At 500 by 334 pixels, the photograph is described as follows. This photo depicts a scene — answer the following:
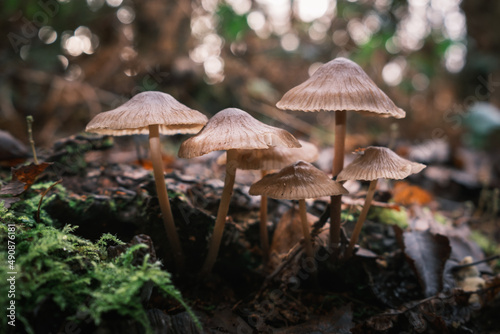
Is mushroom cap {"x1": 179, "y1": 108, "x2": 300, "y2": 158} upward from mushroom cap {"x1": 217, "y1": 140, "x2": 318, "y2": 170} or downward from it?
upward

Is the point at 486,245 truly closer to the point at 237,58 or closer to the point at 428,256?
the point at 428,256

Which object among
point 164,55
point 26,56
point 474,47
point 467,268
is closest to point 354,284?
point 467,268

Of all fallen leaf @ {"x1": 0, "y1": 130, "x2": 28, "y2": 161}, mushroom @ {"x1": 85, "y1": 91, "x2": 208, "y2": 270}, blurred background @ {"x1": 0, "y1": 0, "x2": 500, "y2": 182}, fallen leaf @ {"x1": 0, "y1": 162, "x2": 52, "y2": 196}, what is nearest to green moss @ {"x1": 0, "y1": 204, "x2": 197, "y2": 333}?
fallen leaf @ {"x1": 0, "y1": 162, "x2": 52, "y2": 196}

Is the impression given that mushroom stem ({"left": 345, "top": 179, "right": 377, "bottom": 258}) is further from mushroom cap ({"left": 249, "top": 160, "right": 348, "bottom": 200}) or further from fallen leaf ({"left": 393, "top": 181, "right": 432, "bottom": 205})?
fallen leaf ({"left": 393, "top": 181, "right": 432, "bottom": 205})

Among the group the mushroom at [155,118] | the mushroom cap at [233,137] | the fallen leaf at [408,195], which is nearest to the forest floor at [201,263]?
the mushroom at [155,118]

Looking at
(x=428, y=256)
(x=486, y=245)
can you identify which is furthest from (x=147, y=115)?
(x=486, y=245)
